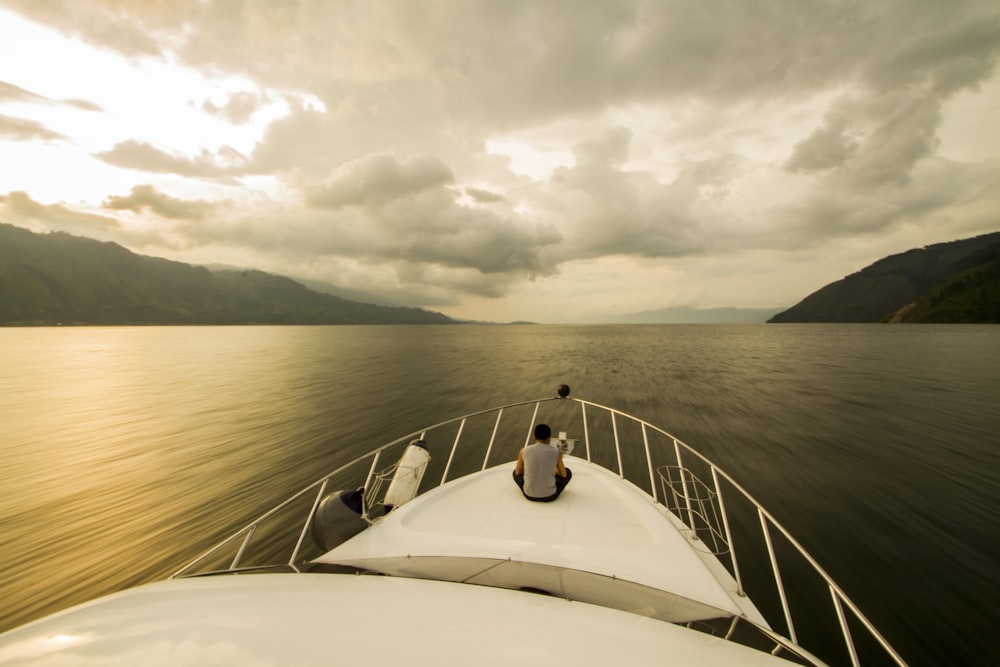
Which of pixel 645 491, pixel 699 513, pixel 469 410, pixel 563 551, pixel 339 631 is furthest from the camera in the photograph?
pixel 469 410

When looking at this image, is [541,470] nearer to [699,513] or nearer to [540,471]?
[540,471]

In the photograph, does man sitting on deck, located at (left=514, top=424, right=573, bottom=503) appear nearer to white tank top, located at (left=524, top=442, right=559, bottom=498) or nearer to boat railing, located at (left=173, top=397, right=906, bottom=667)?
white tank top, located at (left=524, top=442, right=559, bottom=498)

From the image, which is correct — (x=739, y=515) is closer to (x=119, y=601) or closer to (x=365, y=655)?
(x=365, y=655)

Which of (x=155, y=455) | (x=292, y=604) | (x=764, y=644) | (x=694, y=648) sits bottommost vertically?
(x=155, y=455)

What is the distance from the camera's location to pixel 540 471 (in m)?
6.43

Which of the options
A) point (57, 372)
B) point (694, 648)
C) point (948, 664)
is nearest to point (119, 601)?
point (694, 648)

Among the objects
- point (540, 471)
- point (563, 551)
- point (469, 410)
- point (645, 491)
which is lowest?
point (469, 410)

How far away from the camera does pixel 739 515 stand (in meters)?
10.1

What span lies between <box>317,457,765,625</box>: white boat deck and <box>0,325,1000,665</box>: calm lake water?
500 centimetres

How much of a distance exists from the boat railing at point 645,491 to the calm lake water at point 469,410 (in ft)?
3.50

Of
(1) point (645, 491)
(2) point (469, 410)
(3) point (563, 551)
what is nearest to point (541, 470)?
(3) point (563, 551)

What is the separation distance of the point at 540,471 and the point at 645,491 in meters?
6.19

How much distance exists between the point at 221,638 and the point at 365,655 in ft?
3.43

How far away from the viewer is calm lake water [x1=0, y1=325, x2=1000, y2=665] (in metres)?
7.84
